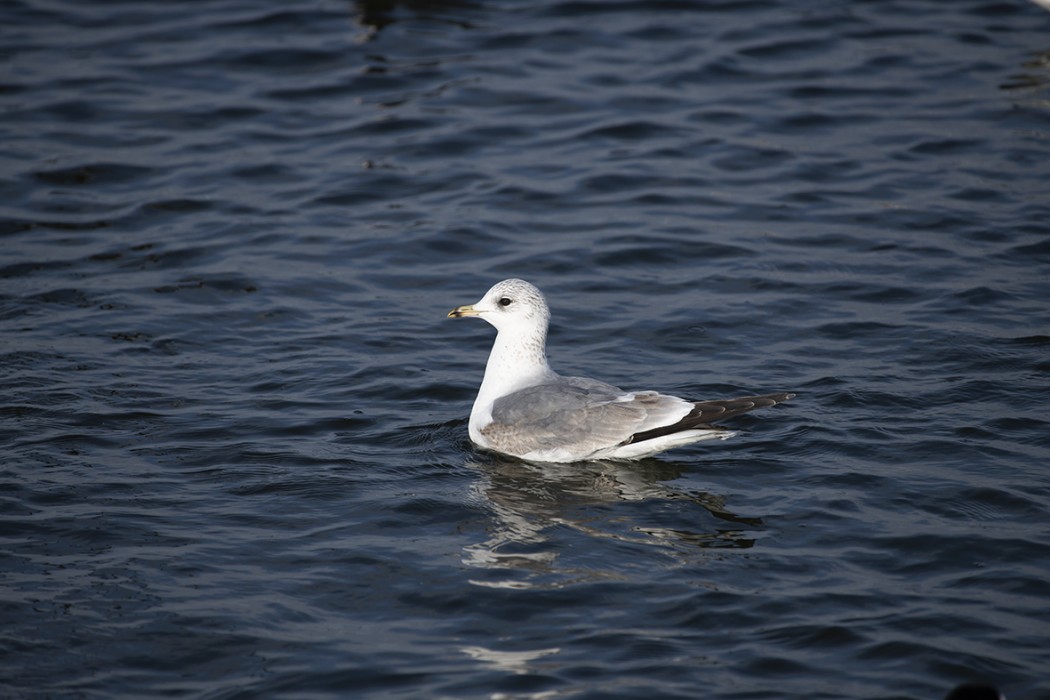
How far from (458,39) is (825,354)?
8.37 m

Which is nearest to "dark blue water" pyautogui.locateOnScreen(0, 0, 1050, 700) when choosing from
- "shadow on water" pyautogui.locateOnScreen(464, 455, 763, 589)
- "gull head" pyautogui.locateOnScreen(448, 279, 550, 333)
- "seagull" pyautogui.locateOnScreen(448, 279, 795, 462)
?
"shadow on water" pyautogui.locateOnScreen(464, 455, 763, 589)

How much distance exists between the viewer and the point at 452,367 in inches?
408

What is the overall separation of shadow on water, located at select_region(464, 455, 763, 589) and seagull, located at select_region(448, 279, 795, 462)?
165 millimetres

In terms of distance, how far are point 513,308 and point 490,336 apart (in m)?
2.00

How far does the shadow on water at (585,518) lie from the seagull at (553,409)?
0.16 metres

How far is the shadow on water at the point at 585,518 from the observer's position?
726 centimetres

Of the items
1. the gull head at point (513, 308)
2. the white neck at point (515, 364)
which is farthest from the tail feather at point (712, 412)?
the gull head at point (513, 308)

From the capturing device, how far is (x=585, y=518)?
783 cm

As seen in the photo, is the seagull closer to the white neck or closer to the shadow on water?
the white neck

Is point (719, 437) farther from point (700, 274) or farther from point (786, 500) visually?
point (700, 274)

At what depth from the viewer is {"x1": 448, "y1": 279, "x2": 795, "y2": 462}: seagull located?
830cm

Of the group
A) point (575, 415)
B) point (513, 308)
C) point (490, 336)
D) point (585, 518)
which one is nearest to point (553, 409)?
point (575, 415)

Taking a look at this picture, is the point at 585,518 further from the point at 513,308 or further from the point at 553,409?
the point at 513,308

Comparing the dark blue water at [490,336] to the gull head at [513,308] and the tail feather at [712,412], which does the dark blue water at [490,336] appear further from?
the gull head at [513,308]
